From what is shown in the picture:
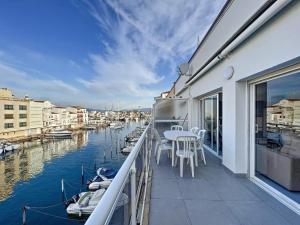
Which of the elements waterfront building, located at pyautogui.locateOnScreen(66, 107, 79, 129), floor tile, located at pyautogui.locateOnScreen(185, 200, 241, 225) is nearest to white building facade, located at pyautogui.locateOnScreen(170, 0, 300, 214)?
floor tile, located at pyautogui.locateOnScreen(185, 200, 241, 225)

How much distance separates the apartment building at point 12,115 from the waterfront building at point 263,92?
45.9 m

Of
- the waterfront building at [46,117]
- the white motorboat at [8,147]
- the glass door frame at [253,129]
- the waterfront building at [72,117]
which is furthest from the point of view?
the waterfront building at [72,117]

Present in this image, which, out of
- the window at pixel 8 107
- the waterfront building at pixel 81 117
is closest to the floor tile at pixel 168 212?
the window at pixel 8 107

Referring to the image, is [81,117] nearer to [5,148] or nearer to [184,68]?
[5,148]

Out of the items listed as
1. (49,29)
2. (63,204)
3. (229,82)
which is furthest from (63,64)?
(229,82)

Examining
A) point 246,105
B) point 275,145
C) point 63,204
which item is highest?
point 246,105

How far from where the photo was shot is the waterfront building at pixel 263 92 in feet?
8.45

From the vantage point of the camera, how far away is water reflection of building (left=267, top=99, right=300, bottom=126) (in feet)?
8.86

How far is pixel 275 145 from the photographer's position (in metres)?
3.23

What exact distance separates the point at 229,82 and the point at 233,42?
3.03 feet

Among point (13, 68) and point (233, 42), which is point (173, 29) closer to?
point (233, 42)

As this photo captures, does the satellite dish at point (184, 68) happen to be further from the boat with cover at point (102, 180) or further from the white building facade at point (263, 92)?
the boat with cover at point (102, 180)

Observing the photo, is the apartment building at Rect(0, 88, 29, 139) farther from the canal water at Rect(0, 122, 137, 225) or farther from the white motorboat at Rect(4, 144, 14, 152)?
the canal water at Rect(0, 122, 137, 225)

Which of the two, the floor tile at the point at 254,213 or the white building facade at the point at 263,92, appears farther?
the white building facade at the point at 263,92
